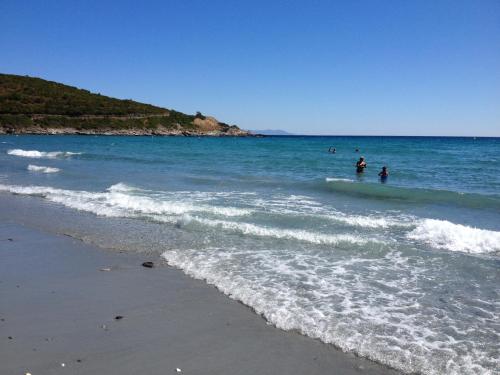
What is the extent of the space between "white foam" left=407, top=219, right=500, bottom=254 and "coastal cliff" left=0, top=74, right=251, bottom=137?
3728 inches

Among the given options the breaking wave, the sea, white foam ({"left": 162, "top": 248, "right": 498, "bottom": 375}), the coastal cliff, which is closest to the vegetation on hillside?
the coastal cliff

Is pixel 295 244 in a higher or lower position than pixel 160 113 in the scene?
lower

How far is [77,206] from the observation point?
15.2 metres

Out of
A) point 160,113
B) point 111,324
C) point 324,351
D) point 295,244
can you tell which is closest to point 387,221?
point 295,244

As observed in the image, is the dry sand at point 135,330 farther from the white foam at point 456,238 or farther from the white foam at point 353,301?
the white foam at point 456,238

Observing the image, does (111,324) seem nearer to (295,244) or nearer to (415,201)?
(295,244)

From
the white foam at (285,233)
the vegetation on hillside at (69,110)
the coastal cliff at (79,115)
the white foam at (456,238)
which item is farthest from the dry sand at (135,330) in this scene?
the vegetation on hillside at (69,110)

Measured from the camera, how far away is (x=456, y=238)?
1141cm

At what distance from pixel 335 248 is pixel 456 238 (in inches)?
143

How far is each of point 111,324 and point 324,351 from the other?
2.96 metres

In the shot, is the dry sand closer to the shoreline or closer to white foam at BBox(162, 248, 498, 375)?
the shoreline

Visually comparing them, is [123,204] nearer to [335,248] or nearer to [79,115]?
[335,248]

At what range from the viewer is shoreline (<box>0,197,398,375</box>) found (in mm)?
4910

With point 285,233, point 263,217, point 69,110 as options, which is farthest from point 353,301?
point 69,110
